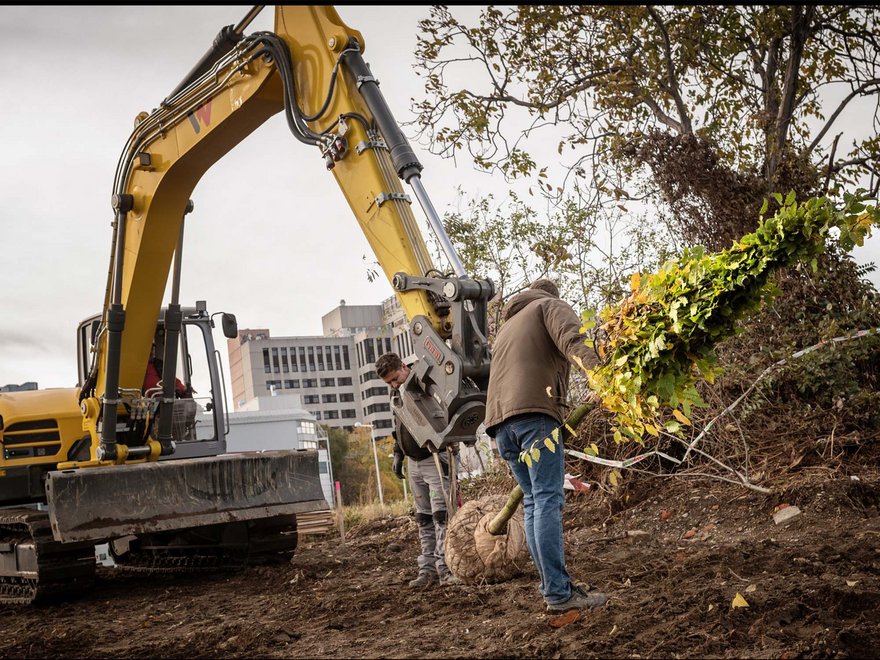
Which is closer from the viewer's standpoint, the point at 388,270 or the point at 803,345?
the point at 388,270

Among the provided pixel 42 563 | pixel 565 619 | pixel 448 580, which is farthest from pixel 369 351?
pixel 565 619

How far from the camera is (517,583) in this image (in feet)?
20.1

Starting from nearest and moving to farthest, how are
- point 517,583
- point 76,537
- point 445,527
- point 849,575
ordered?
point 849,575
point 517,583
point 445,527
point 76,537

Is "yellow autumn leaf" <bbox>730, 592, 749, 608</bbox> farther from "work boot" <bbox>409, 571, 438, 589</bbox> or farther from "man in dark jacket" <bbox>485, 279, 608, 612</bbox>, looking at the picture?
"work boot" <bbox>409, 571, 438, 589</bbox>

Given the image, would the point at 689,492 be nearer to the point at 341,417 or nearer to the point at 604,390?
the point at 604,390

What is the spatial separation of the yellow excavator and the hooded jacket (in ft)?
1.34

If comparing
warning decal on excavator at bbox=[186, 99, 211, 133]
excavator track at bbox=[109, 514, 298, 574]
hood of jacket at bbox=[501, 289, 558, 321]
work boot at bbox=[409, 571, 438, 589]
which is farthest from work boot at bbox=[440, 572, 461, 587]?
warning decal on excavator at bbox=[186, 99, 211, 133]

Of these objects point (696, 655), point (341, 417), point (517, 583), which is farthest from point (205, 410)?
point (341, 417)

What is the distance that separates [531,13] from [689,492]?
5841 millimetres

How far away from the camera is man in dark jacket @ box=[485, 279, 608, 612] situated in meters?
4.83

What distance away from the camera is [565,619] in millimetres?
4617

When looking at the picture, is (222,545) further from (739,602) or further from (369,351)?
(369,351)

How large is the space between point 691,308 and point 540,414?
44.9 inches

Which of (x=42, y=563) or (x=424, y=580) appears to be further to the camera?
(x=42, y=563)
